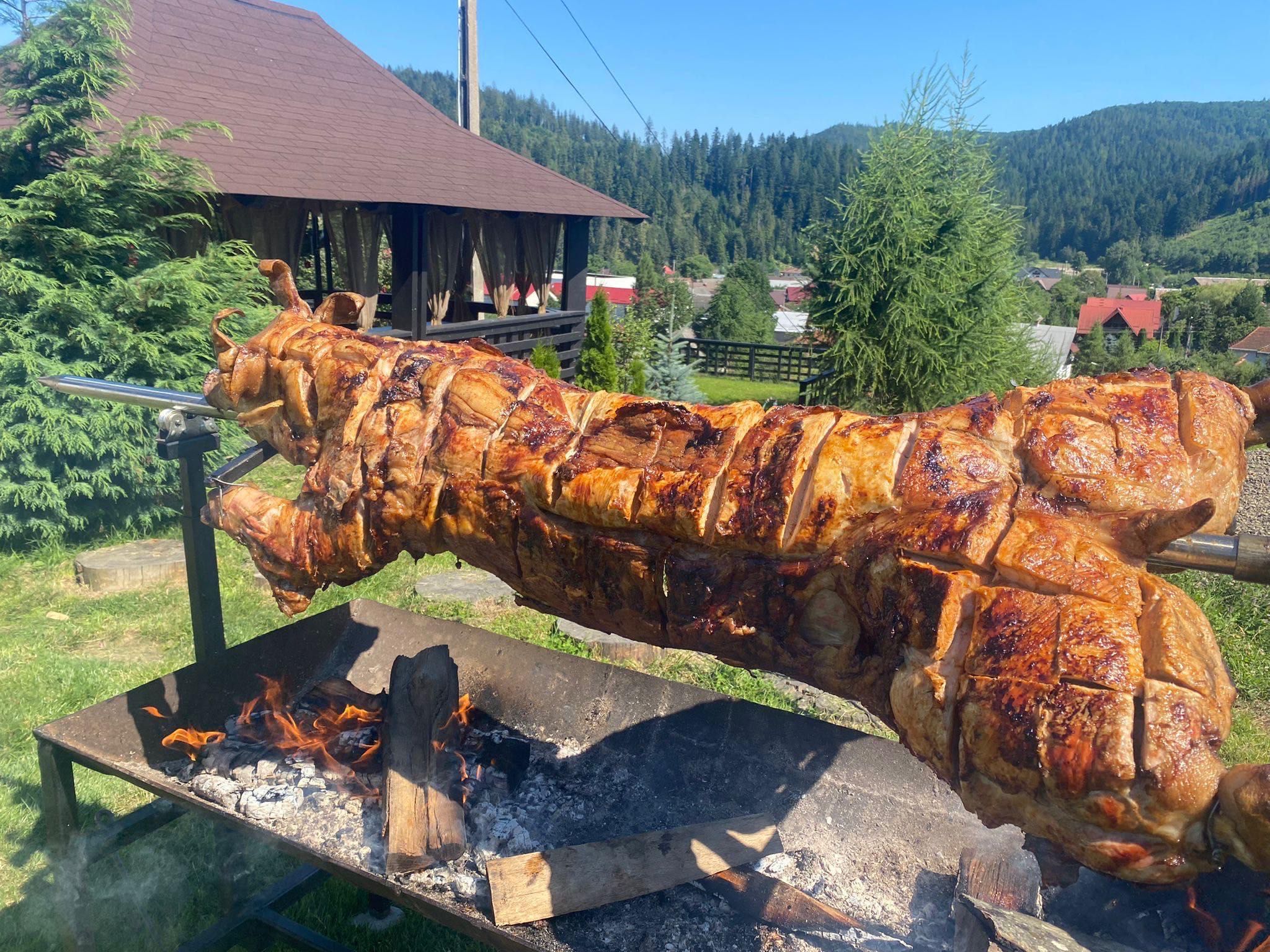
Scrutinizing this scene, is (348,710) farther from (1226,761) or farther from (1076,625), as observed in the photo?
(1226,761)

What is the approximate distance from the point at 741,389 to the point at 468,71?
320 inches

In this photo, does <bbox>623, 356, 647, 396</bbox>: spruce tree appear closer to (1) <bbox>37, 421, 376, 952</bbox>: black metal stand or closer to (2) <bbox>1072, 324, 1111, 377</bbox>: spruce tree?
(2) <bbox>1072, 324, 1111, 377</bbox>: spruce tree

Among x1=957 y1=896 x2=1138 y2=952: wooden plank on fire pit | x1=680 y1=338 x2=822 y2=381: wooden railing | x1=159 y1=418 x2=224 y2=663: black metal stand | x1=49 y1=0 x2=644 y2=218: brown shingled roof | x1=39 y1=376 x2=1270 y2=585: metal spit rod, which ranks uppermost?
x1=49 y1=0 x2=644 y2=218: brown shingled roof

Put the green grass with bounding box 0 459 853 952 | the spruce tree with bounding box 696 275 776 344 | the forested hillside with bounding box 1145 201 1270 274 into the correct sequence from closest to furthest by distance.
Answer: the green grass with bounding box 0 459 853 952, the spruce tree with bounding box 696 275 776 344, the forested hillside with bounding box 1145 201 1270 274

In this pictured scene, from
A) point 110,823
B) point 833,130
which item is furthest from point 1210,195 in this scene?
point 833,130

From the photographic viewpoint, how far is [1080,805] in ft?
4.23

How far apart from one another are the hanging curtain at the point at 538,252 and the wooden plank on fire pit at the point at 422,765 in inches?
406

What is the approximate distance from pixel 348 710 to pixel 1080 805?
2273 millimetres

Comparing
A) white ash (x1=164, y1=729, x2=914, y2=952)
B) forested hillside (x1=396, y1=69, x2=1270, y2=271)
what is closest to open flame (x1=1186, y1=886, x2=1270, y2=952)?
white ash (x1=164, y1=729, x2=914, y2=952)

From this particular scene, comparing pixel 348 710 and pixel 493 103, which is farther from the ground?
pixel 493 103

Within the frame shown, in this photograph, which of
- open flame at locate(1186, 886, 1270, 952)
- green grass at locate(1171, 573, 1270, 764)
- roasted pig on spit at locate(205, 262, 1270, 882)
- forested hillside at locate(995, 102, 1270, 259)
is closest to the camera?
roasted pig on spit at locate(205, 262, 1270, 882)

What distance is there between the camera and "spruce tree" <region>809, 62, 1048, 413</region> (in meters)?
8.77

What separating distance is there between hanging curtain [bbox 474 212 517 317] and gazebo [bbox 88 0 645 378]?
21 millimetres

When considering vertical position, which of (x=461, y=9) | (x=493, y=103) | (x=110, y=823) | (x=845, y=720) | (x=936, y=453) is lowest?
(x=845, y=720)
